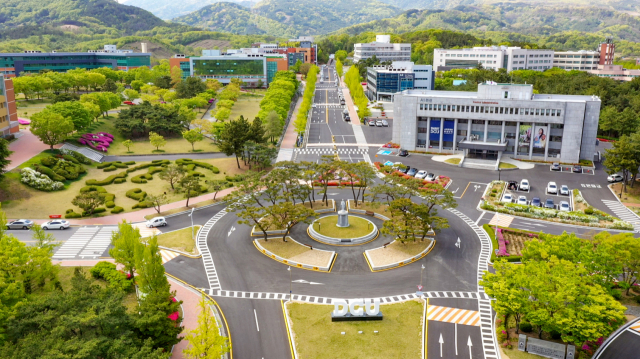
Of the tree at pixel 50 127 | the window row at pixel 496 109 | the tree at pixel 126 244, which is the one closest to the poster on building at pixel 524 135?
the window row at pixel 496 109

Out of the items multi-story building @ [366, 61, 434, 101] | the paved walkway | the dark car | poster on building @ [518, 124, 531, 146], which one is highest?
multi-story building @ [366, 61, 434, 101]

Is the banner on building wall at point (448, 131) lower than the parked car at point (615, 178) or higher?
higher

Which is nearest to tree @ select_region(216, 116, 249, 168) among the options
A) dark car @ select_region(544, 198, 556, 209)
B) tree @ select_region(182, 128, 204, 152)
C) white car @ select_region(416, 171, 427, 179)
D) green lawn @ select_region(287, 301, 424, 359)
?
tree @ select_region(182, 128, 204, 152)

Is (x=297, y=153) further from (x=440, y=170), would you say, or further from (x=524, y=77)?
(x=524, y=77)

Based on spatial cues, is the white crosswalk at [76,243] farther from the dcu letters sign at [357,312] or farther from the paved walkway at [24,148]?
the dcu letters sign at [357,312]

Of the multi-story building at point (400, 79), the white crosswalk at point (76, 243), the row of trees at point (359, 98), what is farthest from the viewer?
the multi-story building at point (400, 79)

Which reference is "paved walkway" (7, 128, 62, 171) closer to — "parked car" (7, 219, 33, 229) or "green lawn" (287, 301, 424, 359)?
"parked car" (7, 219, 33, 229)

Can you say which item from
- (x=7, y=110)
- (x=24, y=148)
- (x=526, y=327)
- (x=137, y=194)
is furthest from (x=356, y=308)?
(x=7, y=110)
